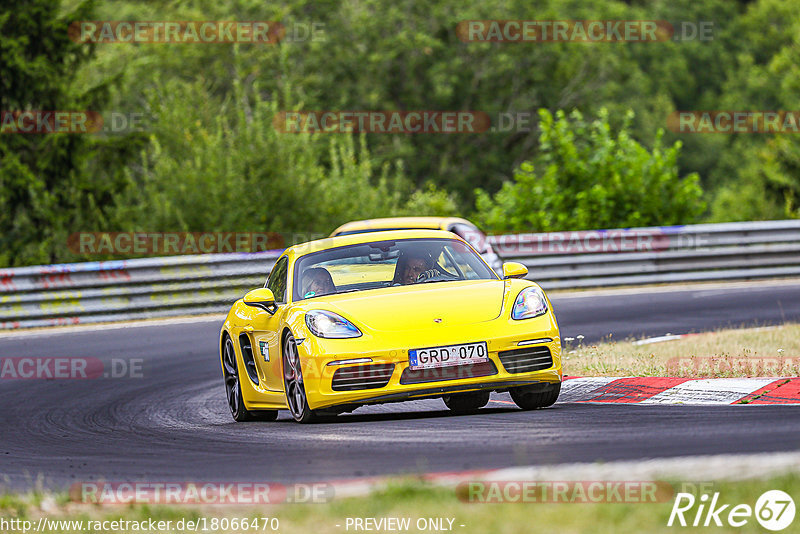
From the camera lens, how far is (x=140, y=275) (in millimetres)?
19953

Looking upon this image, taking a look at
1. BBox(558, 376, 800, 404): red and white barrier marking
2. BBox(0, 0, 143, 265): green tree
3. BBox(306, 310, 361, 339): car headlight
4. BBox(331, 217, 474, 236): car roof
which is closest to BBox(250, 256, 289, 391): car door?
BBox(306, 310, 361, 339): car headlight

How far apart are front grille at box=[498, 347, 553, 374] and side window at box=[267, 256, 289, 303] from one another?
1999 mm

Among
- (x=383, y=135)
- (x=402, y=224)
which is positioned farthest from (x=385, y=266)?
(x=383, y=135)

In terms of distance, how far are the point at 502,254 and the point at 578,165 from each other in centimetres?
497

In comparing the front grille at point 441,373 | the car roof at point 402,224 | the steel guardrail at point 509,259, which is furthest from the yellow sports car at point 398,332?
the steel guardrail at point 509,259

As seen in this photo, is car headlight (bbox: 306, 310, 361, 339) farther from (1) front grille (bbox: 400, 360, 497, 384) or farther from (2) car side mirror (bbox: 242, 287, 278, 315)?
(2) car side mirror (bbox: 242, 287, 278, 315)

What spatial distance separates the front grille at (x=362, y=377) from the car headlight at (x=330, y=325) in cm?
25

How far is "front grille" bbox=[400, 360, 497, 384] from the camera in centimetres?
840

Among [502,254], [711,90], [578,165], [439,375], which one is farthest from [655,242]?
[711,90]

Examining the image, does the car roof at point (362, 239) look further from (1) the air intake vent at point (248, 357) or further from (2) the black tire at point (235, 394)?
A: (2) the black tire at point (235, 394)

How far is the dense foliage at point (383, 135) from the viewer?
24.6m

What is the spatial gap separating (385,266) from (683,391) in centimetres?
247

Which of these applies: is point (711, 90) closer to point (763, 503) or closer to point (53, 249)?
point (53, 249)

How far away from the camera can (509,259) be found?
21.0 m
